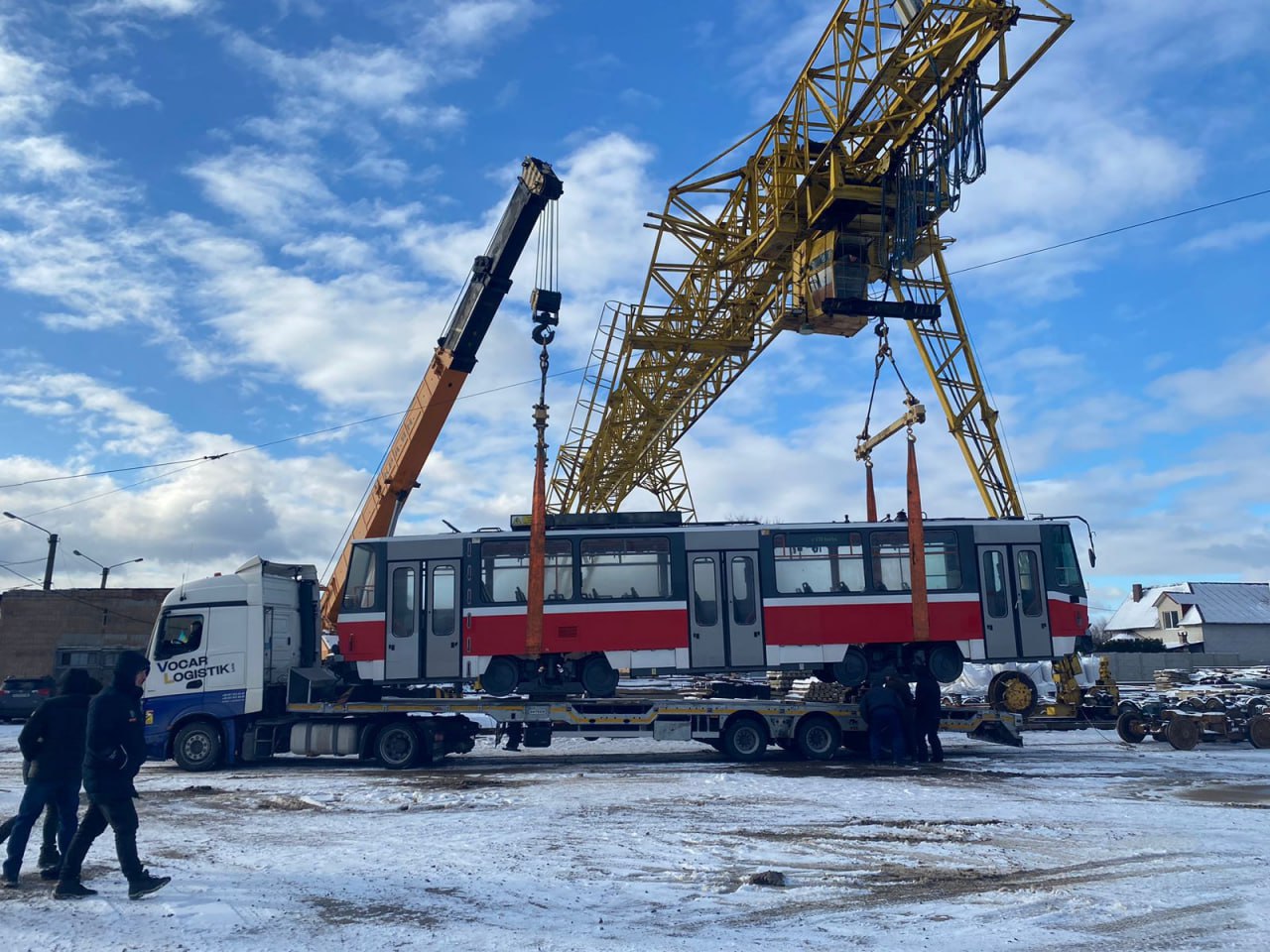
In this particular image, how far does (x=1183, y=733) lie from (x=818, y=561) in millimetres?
7537

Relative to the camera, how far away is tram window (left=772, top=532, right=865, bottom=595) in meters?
16.9

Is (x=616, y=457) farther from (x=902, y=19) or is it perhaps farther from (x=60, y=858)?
(x=60, y=858)

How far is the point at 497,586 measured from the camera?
17.0m

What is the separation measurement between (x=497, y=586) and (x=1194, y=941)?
12.2 m

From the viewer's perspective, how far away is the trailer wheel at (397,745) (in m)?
16.5

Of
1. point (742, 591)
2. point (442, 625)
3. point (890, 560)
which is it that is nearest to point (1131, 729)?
point (890, 560)

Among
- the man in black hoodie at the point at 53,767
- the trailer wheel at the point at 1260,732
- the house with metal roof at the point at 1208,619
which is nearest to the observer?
the man in black hoodie at the point at 53,767

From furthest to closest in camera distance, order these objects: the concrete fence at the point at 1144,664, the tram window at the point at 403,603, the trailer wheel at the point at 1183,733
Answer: the concrete fence at the point at 1144,664, the trailer wheel at the point at 1183,733, the tram window at the point at 403,603

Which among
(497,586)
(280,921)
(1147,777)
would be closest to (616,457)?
(497,586)

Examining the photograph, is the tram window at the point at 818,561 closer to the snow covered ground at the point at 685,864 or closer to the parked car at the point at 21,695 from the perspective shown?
the snow covered ground at the point at 685,864

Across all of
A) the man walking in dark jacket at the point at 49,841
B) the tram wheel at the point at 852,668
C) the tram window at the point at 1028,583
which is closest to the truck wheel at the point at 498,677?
the tram wheel at the point at 852,668

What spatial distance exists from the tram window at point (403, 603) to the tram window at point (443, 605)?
1.16 feet

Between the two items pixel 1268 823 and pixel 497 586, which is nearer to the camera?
pixel 1268 823

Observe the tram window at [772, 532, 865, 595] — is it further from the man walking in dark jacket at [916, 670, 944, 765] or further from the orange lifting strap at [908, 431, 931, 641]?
the man walking in dark jacket at [916, 670, 944, 765]
